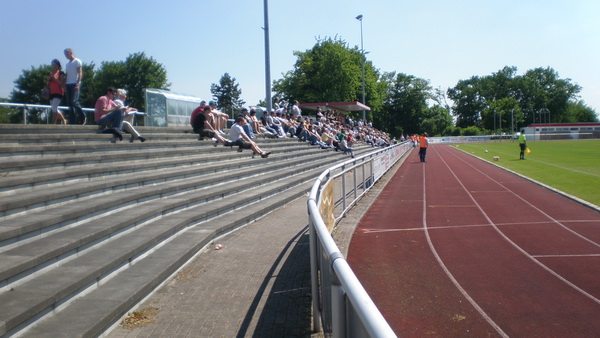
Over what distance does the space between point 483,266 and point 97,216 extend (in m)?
5.79

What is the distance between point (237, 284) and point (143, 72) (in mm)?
71747

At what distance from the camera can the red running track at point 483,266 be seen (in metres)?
5.86

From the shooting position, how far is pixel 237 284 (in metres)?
6.56

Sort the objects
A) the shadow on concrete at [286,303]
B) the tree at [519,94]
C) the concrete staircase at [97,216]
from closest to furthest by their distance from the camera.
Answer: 1. the concrete staircase at [97,216]
2. the shadow on concrete at [286,303]
3. the tree at [519,94]

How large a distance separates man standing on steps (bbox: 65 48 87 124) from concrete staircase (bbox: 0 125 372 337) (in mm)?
1226

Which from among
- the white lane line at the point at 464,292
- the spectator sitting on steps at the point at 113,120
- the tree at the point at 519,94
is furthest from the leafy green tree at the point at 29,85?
the tree at the point at 519,94

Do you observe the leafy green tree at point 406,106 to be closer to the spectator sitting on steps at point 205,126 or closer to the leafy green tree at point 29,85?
the leafy green tree at point 29,85

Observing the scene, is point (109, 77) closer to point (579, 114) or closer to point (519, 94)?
point (519, 94)

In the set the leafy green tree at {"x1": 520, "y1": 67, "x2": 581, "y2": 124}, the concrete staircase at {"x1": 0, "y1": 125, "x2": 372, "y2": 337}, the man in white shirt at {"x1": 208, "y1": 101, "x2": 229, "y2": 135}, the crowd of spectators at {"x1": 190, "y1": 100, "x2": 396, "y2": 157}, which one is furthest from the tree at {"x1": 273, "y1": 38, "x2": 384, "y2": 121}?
the leafy green tree at {"x1": 520, "y1": 67, "x2": 581, "y2": 124}

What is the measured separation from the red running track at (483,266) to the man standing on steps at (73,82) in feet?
22.9

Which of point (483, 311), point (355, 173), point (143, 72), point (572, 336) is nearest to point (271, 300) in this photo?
point (483, 311)

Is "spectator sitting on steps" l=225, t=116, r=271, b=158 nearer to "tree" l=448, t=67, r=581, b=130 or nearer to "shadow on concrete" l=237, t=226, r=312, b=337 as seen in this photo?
"shadow on concrete" l=237, t=226, r=312, b=337

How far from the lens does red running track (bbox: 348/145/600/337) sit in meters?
5.86

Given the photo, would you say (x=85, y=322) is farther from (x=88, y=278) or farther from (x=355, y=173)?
(x=355, y=173)
